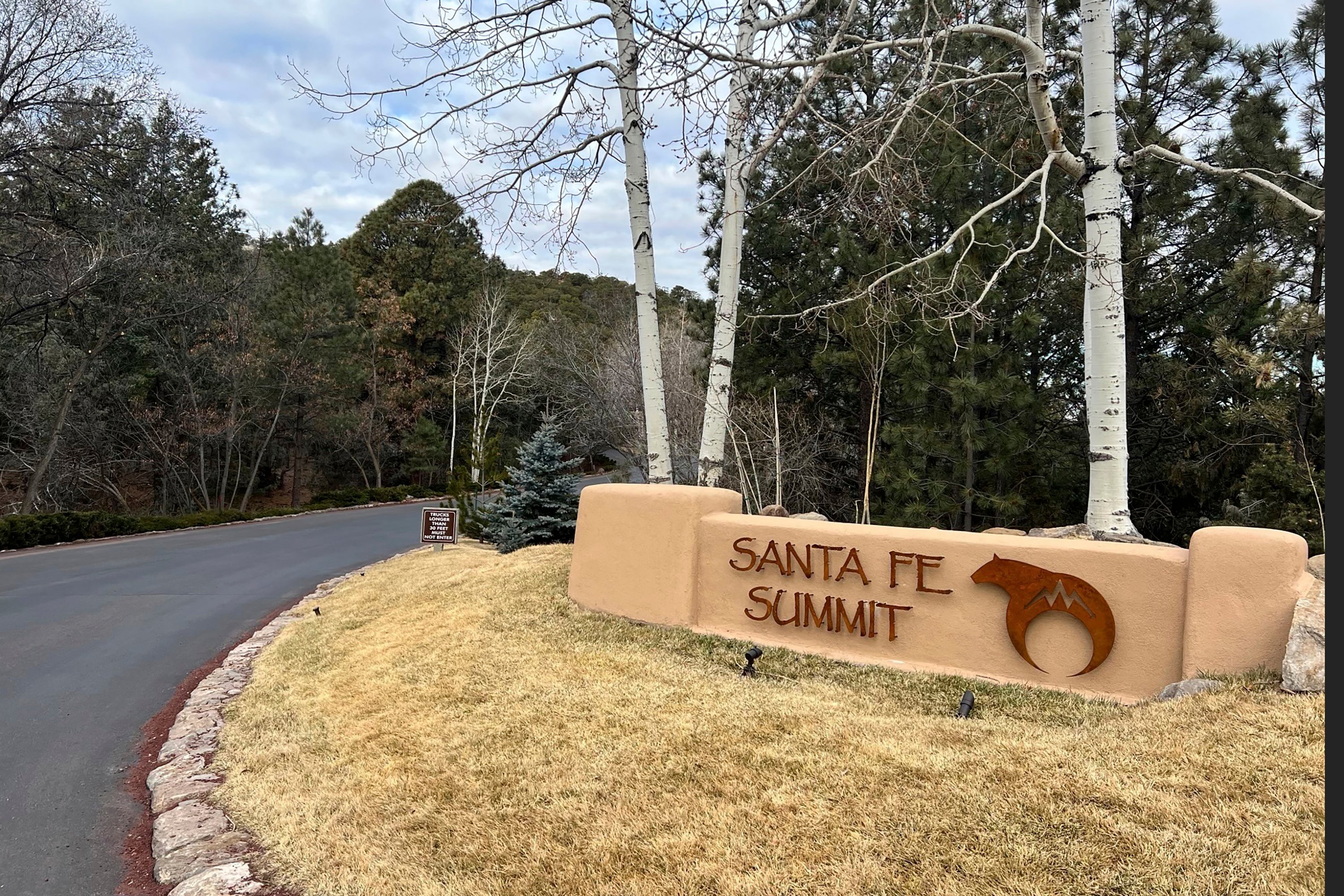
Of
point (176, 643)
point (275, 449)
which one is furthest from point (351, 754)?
point (275, 449)

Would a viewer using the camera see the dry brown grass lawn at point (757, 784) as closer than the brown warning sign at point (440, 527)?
Yes

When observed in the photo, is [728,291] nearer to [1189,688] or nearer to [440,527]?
[1189,688]

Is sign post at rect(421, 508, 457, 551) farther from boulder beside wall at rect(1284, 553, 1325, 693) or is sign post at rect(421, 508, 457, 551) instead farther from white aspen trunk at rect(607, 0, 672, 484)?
boulder beside wall at rect(1284, 553, 1325, 693)

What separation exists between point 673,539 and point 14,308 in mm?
18123

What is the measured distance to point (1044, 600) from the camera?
4574 mm

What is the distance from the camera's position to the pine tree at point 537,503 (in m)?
11.8

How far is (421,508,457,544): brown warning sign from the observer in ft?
36.3

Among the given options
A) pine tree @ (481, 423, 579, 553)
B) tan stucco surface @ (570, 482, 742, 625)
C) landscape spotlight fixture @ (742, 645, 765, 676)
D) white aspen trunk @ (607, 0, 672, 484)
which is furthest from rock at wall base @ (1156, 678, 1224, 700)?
pine tree @ (481, 423, 579, 553)

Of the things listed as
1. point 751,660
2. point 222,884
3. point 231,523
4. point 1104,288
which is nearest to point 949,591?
point 751,660

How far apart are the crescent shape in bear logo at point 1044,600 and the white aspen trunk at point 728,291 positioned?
122 inches

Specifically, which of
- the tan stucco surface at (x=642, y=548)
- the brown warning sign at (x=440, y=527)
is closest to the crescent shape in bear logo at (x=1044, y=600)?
the tan stucco surface at (x=642, y=548)

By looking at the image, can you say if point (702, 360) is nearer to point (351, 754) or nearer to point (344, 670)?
point (344, 670)

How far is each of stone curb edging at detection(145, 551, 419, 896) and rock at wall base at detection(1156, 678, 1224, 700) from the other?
4.51 meters

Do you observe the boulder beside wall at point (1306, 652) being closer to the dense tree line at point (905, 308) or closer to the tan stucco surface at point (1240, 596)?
the tan stucco surface at point (1240, 596)
